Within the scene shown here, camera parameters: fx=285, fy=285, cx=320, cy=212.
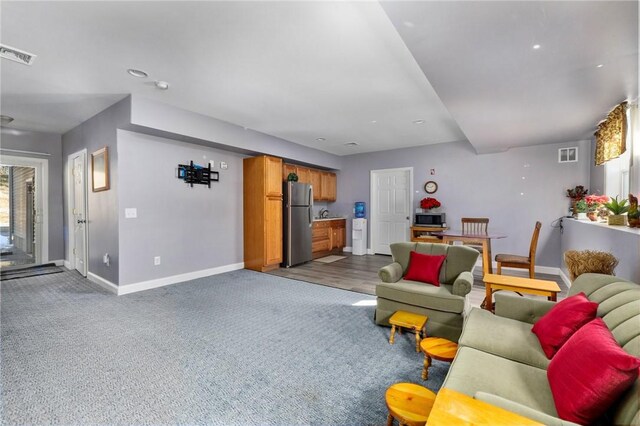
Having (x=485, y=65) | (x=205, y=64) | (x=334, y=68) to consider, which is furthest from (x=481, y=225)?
(x=205, y=64)

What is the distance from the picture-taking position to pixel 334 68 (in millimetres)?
2869

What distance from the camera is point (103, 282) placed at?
4.26m

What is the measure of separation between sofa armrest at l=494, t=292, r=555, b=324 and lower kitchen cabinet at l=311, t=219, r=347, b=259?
4484 mm

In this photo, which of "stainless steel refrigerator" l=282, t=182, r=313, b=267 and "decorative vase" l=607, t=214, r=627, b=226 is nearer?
"decorative vase" l=607, t=214, r=627, b=226

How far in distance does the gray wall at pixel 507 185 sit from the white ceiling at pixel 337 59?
108 cm

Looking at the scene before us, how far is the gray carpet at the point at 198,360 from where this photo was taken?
172 cm

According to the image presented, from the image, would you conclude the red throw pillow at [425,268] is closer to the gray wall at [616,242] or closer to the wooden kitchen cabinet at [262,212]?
the gray wall at [616,242]

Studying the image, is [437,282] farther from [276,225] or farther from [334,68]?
[276,225]

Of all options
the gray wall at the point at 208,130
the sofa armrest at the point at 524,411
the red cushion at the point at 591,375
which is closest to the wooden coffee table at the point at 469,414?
the sofa armrest at the point at 524,411

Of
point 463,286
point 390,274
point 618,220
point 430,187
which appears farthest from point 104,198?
point 618,220

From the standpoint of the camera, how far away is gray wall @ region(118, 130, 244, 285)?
402 cm

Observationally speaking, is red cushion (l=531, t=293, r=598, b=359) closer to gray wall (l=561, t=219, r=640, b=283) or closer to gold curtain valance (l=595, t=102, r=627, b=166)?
gray wall (l=561, t=219, r=640, b=283)

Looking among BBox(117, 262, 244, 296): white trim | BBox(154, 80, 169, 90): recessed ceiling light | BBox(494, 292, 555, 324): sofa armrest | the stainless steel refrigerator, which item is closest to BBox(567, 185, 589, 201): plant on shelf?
BBox(494, 292, 555, 324): sofa armrest

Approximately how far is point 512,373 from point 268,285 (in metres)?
3.47
